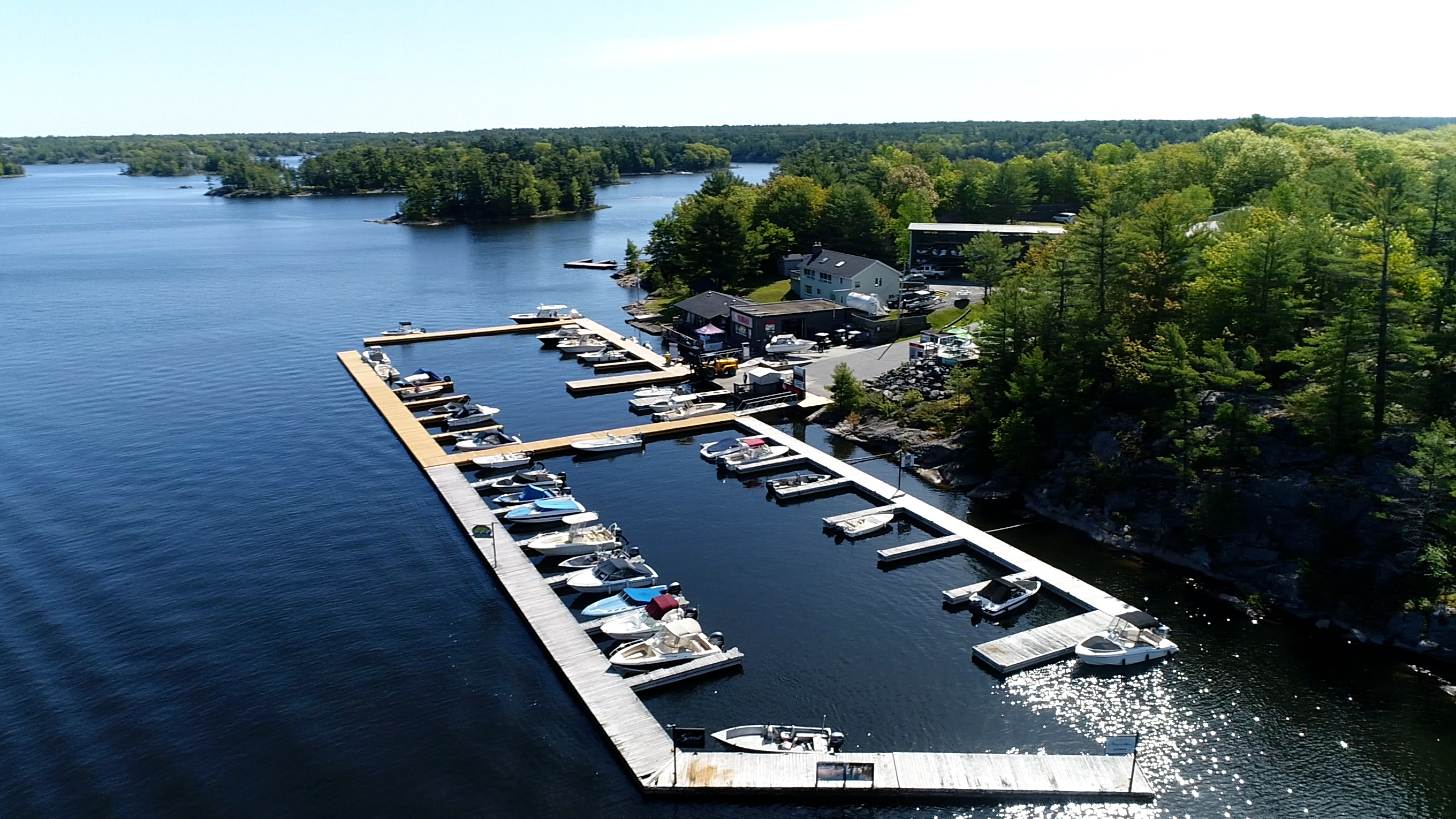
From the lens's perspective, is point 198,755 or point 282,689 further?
point 282,689

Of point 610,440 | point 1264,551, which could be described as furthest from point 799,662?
point 610,440

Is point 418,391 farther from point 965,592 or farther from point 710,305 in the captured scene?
point 965,592

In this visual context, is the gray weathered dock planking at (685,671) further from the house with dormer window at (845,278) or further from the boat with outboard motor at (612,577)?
the house with dormer window at (845,278)

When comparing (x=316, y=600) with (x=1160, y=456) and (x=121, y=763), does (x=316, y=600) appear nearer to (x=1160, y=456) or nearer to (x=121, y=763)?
(x=121, y=763)

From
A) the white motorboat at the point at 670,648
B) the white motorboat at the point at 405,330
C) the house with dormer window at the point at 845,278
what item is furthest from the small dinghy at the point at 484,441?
the house with dormer window at the point at 845,278

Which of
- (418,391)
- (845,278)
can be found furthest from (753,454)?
(845,278)
